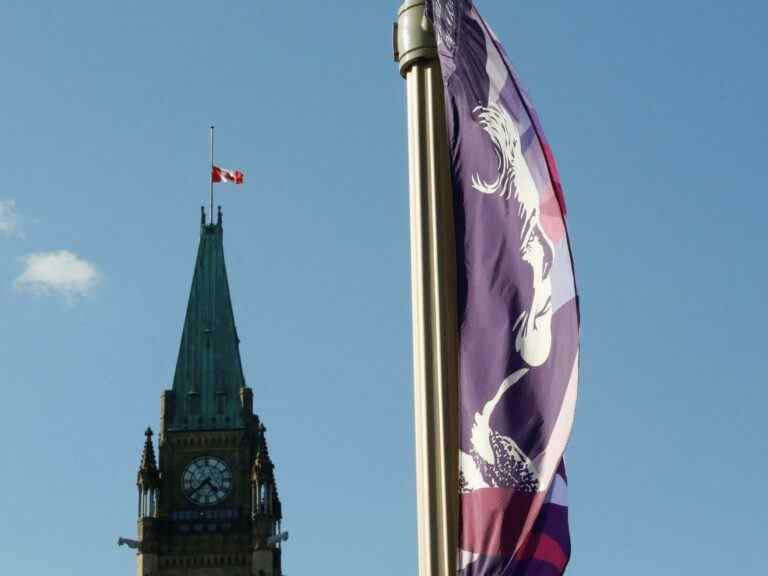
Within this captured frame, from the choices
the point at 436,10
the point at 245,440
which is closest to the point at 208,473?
the point at 245,440

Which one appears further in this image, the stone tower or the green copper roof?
the green copper roof

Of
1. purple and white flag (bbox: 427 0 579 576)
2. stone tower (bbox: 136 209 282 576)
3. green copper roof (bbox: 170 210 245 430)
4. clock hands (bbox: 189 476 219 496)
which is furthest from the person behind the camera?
green copper roof (bbox: 170 210 245 430)

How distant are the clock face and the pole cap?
105073mm

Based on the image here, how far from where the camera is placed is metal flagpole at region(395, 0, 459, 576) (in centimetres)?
1057

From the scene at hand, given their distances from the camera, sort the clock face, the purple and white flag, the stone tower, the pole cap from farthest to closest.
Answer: the clock face < the stone tower < the pole cap < the purple and white flag

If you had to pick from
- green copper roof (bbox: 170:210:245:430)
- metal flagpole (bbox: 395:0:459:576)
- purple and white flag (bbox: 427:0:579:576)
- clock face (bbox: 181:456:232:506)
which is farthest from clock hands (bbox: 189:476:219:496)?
purple and white flag (bbox: 427:0:579:576)

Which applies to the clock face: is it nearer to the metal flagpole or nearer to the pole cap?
the pole cap

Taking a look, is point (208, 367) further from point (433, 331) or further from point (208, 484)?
point (433, 331)

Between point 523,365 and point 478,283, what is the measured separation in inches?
24.3

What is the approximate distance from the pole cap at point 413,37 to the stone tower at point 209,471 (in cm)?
10201

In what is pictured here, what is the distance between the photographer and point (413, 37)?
466 inches

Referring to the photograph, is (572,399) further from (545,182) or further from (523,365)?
(545,182)

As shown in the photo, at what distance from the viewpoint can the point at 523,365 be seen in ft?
34.8

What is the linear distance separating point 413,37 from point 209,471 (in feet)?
350
